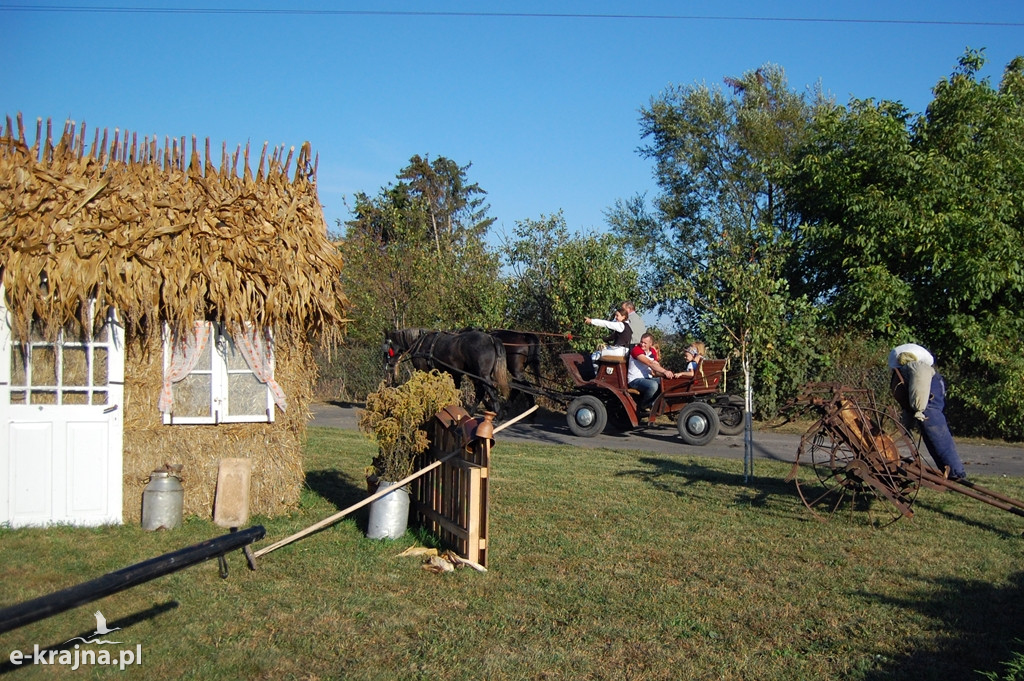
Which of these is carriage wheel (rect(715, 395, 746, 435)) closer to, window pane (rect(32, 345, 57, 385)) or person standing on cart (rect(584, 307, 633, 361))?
person standing on cart (rect(584, 307, 633, 361))

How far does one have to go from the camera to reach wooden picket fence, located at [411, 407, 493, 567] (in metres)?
6.91

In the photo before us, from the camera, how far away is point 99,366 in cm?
795

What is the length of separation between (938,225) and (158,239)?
15.8 meters

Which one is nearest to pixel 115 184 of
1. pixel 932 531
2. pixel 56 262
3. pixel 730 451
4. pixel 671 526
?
pixel 56 262

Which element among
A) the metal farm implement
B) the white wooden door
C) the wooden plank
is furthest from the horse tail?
the white wooden door

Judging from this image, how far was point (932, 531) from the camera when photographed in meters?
8.28

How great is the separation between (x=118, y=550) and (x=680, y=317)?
15.6m

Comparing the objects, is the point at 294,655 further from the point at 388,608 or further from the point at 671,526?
the point at 671,526

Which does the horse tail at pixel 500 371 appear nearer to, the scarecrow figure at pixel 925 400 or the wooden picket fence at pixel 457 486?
the wooden picket fence at pixel 457 486

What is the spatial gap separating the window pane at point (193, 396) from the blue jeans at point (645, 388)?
882cm

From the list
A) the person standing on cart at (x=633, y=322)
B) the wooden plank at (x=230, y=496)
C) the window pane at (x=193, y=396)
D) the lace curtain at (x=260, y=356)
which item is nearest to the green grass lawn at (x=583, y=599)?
the wooden plank at (x=230, y=496)

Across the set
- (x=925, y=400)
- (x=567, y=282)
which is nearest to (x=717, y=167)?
(x=567, y=282)

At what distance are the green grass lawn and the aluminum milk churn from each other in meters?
0.14

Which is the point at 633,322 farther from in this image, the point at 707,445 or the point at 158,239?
the point at 158,239
